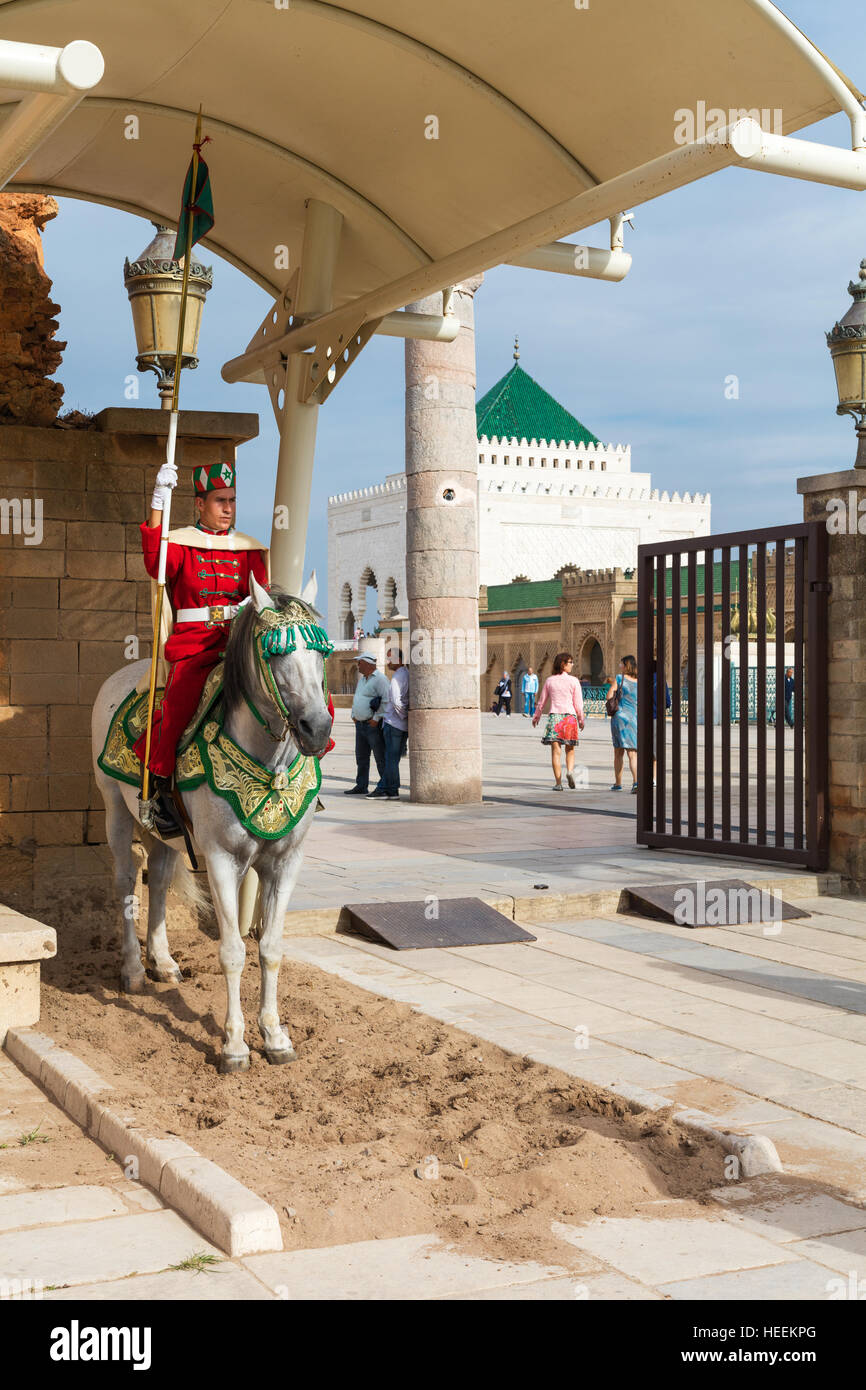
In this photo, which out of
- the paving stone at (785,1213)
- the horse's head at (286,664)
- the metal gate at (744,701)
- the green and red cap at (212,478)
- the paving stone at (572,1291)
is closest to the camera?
the paving stone at (572,1291)

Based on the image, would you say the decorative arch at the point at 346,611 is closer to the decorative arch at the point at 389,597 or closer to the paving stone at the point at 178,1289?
the decorative arch at the point at 389,597

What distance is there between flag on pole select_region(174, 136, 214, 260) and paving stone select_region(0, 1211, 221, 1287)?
4.34 metres

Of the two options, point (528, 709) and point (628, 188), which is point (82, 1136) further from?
point (528, 709)

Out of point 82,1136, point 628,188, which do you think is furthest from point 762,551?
point 82,1136

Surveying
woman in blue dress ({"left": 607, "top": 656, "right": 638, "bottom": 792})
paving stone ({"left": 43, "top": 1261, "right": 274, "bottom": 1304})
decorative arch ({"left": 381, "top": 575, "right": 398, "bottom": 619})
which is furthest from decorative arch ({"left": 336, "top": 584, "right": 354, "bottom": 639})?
paving stone ({"left": 43, "top": 1261, "right": 274, "bottom": 1304})

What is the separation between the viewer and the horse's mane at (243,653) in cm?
553

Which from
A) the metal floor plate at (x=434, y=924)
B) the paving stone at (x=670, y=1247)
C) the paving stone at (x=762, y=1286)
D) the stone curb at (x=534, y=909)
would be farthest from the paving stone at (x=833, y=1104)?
the stone curb at (x=534, y=909)

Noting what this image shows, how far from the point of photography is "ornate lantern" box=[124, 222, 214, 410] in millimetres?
9797

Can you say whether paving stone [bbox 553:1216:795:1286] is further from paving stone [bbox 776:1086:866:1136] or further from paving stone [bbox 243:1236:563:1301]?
paving stone [bbox 776:1086:866:1136]

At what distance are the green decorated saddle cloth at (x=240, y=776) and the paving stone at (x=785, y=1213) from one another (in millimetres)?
2320

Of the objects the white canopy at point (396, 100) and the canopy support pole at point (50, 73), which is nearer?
the canopy support pole at point (50, 73)

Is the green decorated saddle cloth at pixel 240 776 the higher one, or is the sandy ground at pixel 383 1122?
the green decorated saddle cloth at pixel 240 776

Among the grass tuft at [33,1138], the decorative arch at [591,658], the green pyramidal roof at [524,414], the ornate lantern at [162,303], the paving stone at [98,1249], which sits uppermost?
the green pyramidal roof at [524,414]

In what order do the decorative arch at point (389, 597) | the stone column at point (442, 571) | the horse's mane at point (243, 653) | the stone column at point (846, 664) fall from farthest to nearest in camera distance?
the decorative arch at point (389, 597), the stone column at point (442, 571), the stone column at point (846, 664), the horse's mane at point (243, 653)
